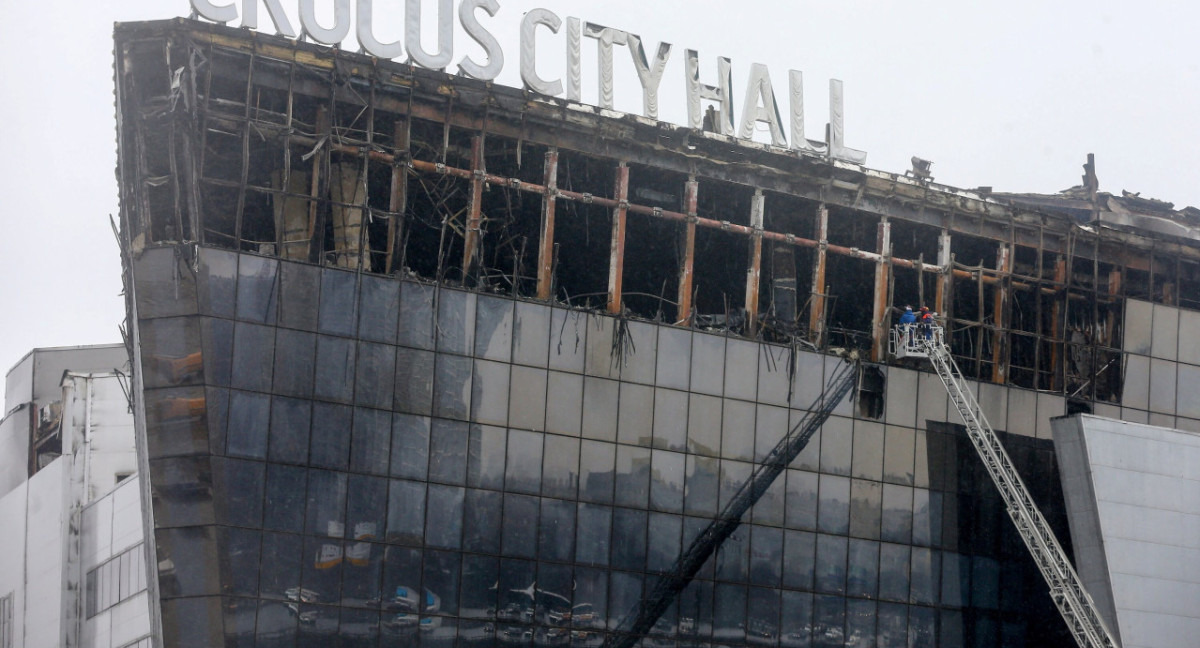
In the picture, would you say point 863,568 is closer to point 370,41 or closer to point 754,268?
point 754,268

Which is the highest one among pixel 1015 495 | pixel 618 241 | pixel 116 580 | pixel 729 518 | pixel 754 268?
pixel 618 241

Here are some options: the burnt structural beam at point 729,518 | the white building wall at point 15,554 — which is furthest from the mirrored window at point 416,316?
the white building wall at point 15,554

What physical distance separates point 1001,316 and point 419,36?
26.0 metres

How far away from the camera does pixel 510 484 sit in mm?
51188

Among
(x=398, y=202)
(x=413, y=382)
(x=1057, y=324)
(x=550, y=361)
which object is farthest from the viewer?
(x=1057, y=324)

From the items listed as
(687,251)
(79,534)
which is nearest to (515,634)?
(687,251)

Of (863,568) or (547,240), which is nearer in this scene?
(547,240)

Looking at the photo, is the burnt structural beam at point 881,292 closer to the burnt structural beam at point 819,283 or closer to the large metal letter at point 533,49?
the burnt structural beam at point 819,283

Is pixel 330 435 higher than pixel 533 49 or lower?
lower

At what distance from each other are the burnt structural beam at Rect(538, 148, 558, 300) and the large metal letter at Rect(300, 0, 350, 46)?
8704 mm

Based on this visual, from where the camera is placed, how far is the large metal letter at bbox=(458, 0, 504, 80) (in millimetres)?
53219

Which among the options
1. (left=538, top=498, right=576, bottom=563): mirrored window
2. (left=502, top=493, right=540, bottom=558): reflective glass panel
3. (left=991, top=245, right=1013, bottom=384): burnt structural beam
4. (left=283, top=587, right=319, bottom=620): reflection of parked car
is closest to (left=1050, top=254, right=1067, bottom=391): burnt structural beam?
(left=991, top=245, right=1013, bottom=384): burnt structural beam

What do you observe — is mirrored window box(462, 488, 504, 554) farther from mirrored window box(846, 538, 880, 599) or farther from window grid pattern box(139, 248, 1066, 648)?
mirrored window box(846, 538, 880, 599)

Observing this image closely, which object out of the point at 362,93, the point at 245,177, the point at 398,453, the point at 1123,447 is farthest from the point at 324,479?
the point at 1123,447
